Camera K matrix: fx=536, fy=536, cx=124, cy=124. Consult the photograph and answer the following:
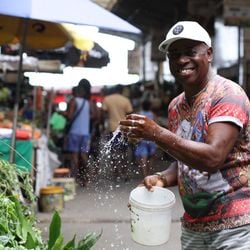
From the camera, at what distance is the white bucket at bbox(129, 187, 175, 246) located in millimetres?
2721

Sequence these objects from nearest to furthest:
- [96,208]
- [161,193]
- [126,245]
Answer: [161,193] → [126,245] → [96,208]

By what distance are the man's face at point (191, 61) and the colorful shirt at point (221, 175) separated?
8 cm

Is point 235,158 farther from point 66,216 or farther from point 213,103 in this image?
point 66,216

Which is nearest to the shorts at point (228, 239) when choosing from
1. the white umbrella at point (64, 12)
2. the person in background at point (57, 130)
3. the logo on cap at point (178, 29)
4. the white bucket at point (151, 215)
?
the white bucket at point (151, 215)

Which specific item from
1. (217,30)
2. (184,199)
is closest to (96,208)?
(184,199)

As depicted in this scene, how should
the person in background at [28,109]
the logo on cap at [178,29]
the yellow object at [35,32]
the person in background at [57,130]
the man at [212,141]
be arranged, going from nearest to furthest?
the man at [212,141] < the logo on cap at [178,29] < the yellow object at [35,32] < the person in background at [28,109] < the person in background at [57,130]

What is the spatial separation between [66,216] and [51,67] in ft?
17.1

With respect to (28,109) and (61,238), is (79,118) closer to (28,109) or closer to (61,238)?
(28,109)

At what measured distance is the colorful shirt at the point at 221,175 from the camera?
2.41 metres

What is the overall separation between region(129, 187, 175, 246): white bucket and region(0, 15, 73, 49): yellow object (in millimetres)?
4336

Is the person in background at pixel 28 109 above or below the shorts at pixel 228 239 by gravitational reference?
below

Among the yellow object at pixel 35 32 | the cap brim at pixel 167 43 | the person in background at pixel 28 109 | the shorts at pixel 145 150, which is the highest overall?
the yellow object at pixel 35 32

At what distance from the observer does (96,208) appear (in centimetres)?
741

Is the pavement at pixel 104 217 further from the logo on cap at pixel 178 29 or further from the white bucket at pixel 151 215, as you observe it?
the logo on cap at pixel 178 29
